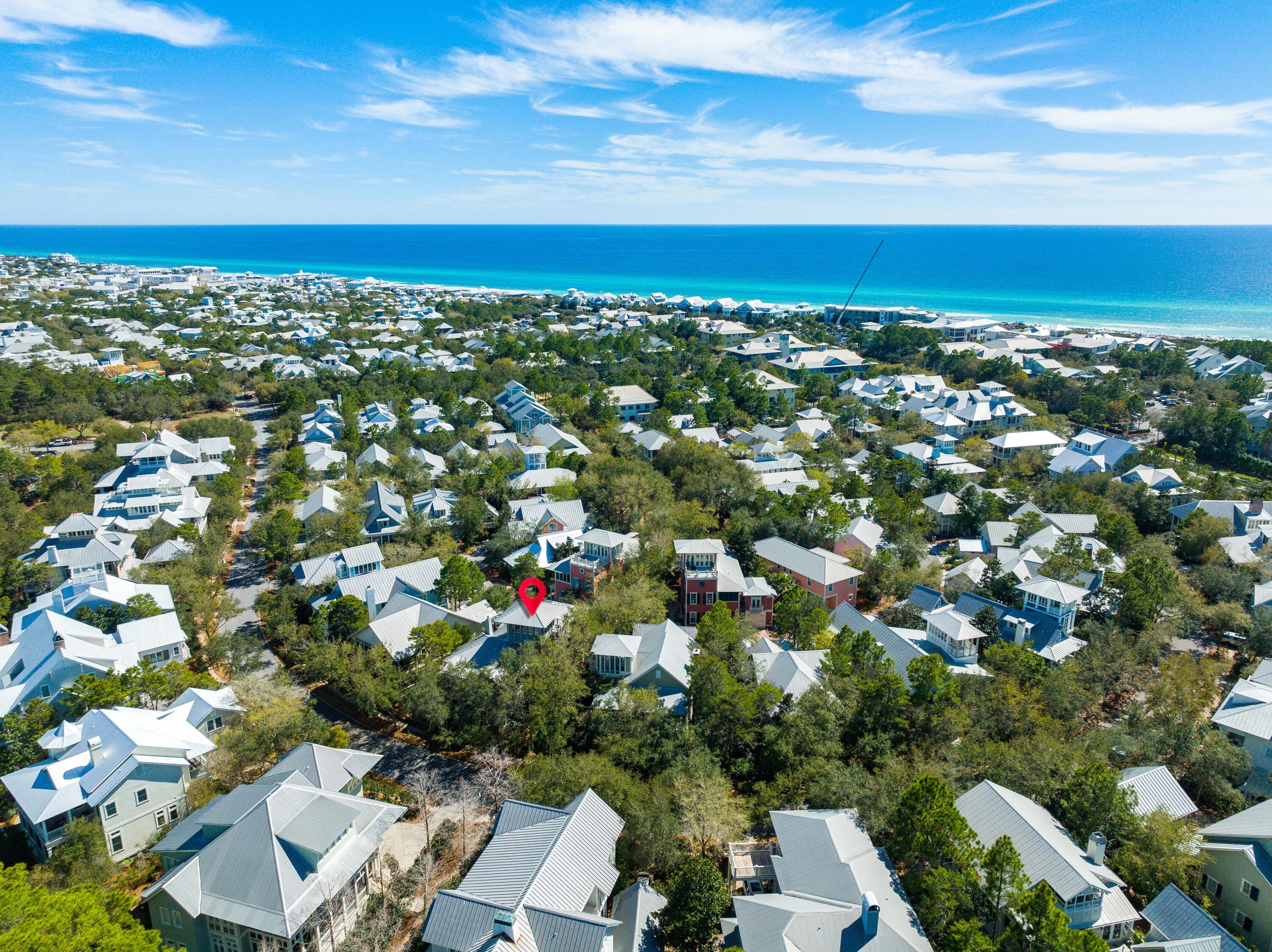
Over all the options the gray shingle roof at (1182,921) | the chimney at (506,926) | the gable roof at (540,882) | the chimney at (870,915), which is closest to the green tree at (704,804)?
the gable roof at (540,882)

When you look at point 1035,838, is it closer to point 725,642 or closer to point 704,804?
point 704,804

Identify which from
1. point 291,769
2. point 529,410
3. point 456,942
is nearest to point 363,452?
point 529,410

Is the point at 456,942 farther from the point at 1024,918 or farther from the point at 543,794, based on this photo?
the point at 1024,918

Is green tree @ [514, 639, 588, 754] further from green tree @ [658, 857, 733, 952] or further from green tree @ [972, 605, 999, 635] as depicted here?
green tree @ [972, 605, 999, 635]

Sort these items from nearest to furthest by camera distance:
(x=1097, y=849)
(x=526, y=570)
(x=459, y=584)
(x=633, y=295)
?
(x=1097, y=849) < (x=459, y=584) < (x=526, y=570) < (x=633, y=295)

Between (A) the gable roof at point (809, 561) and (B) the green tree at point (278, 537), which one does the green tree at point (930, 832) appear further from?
(B) the green tree at point (278, 537)

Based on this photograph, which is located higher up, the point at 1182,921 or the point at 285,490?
the point at 285,490

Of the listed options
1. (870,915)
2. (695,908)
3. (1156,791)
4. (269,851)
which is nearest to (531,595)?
(269,851)

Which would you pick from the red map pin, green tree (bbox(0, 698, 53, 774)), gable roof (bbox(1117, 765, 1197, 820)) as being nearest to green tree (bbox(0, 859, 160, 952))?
green tree (bbox(0, 698, 53, 774))
